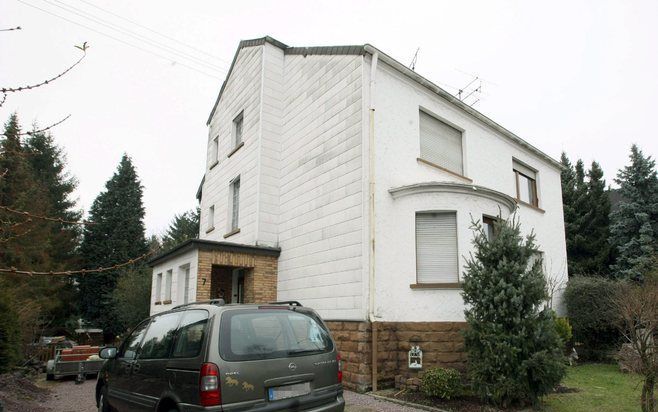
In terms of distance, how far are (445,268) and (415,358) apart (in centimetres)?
213

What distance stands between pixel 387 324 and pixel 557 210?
36.7ft

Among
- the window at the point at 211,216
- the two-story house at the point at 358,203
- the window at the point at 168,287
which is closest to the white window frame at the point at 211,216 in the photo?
the window at the point at 211,216

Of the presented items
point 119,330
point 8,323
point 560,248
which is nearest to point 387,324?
point 8,323

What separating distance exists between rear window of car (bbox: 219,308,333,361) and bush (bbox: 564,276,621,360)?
1271 centimetres

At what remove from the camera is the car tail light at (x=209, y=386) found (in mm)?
4191

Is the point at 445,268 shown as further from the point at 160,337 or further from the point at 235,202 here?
the point at 235,202

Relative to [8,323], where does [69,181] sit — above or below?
above

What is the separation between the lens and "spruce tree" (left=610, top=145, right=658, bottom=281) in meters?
23.5

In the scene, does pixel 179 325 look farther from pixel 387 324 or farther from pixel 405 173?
pixel 405 173

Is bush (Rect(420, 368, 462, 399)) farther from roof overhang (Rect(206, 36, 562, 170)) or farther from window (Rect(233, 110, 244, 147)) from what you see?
window (Rect(233, 110, 244, 147))

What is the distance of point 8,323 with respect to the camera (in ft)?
31.6

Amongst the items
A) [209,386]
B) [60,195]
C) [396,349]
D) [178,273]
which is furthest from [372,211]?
[60,195]

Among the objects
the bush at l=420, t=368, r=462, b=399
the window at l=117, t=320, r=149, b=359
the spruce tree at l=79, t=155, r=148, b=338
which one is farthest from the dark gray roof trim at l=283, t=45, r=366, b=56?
the spruce tree at l=79, t=155, r=148, b=338

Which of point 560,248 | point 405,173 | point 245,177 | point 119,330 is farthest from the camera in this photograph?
point 119,330
